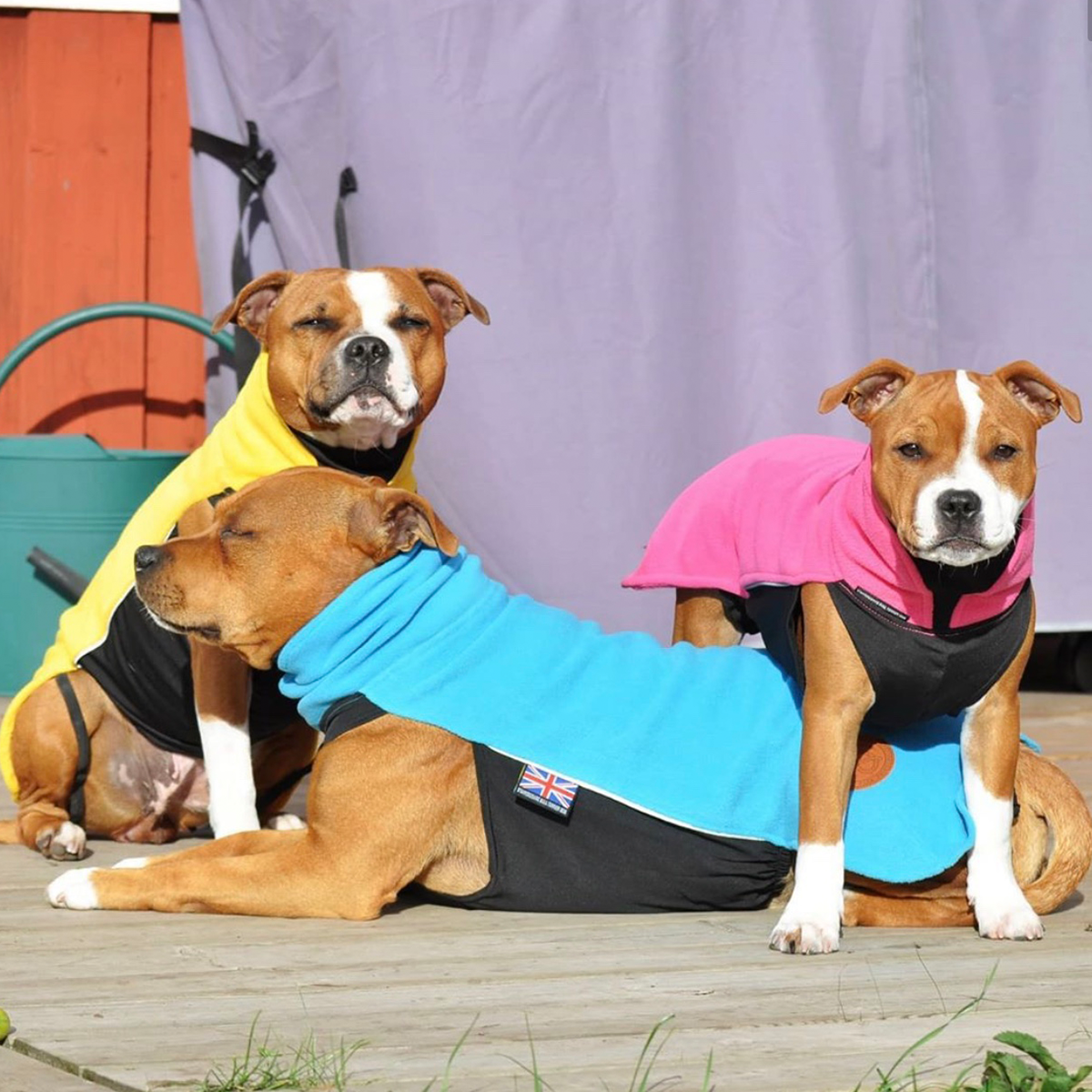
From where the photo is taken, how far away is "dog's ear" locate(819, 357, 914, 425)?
387cm

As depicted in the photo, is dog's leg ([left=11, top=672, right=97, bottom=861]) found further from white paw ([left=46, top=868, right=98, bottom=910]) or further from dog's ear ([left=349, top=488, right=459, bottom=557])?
dog's ear ([left=349, top=488, right=459, bottom=557])

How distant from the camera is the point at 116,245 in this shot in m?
7.54

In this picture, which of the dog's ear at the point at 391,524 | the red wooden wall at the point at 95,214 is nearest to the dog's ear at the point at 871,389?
the dog's ear at the point at 391,524

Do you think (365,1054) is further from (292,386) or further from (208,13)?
(208,13)

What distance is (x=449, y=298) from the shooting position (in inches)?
203

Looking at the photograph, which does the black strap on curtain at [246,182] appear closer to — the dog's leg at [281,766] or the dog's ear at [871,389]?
the dog's leg at [281,766]

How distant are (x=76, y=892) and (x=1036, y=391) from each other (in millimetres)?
2346

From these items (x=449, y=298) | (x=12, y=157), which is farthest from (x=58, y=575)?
(x=449, y=298)

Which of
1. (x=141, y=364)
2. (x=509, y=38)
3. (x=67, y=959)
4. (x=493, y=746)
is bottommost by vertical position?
(x=67, y=959)

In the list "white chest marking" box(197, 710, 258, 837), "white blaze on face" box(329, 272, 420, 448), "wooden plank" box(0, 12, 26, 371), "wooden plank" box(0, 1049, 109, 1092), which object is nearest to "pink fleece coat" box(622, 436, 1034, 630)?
"white blaze on face" box(329, 272, 420, 448)

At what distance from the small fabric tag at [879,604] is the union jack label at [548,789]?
0.73 m

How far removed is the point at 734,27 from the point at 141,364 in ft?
9.48

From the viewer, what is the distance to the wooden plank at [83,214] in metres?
7.44

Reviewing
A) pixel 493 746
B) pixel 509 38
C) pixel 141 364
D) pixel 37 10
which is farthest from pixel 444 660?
pixel 37 10
